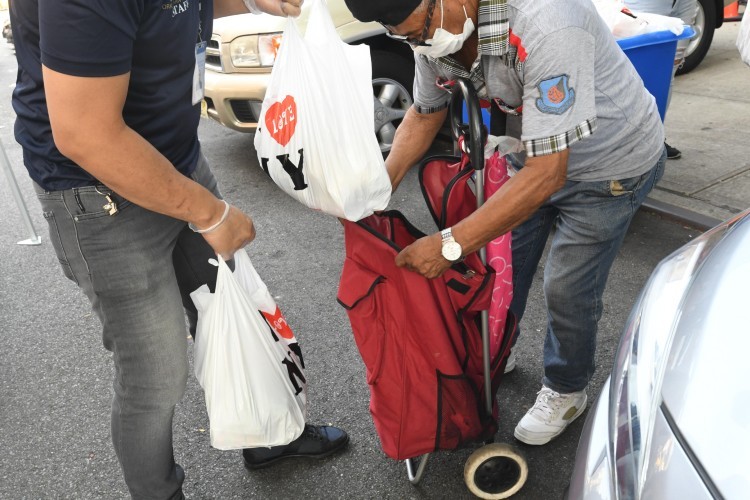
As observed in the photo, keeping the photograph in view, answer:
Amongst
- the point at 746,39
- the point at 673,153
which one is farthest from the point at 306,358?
the point at 673,153

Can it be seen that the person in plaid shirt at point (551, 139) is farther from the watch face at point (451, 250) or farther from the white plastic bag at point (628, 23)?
the white plastic bag at point (628, 23)

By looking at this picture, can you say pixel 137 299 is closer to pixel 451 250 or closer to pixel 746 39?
pixel 451 250

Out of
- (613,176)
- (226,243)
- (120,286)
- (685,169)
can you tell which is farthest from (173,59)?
(685,169)

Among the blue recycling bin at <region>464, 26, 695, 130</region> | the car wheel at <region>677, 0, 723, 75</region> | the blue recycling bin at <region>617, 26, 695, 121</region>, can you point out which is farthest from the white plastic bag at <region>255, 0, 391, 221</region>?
the car wheel at <region>677, 0, 723, 75</region>

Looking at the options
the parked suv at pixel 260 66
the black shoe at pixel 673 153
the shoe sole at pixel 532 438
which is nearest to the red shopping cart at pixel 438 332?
the shoe sole at pixel 532 438

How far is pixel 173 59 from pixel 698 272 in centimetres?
131

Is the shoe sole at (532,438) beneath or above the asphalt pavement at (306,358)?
above

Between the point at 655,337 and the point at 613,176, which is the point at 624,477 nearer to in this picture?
the point at 655,337

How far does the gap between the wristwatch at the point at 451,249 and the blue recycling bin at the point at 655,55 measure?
1.54 metres

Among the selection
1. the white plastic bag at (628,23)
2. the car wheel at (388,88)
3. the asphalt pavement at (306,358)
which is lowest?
the asphalt pavement at (306,358)

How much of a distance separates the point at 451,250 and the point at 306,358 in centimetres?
147

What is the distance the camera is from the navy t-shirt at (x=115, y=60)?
1328 millimetres

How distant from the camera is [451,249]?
5.95 feet

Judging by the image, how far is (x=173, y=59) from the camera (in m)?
1.62
